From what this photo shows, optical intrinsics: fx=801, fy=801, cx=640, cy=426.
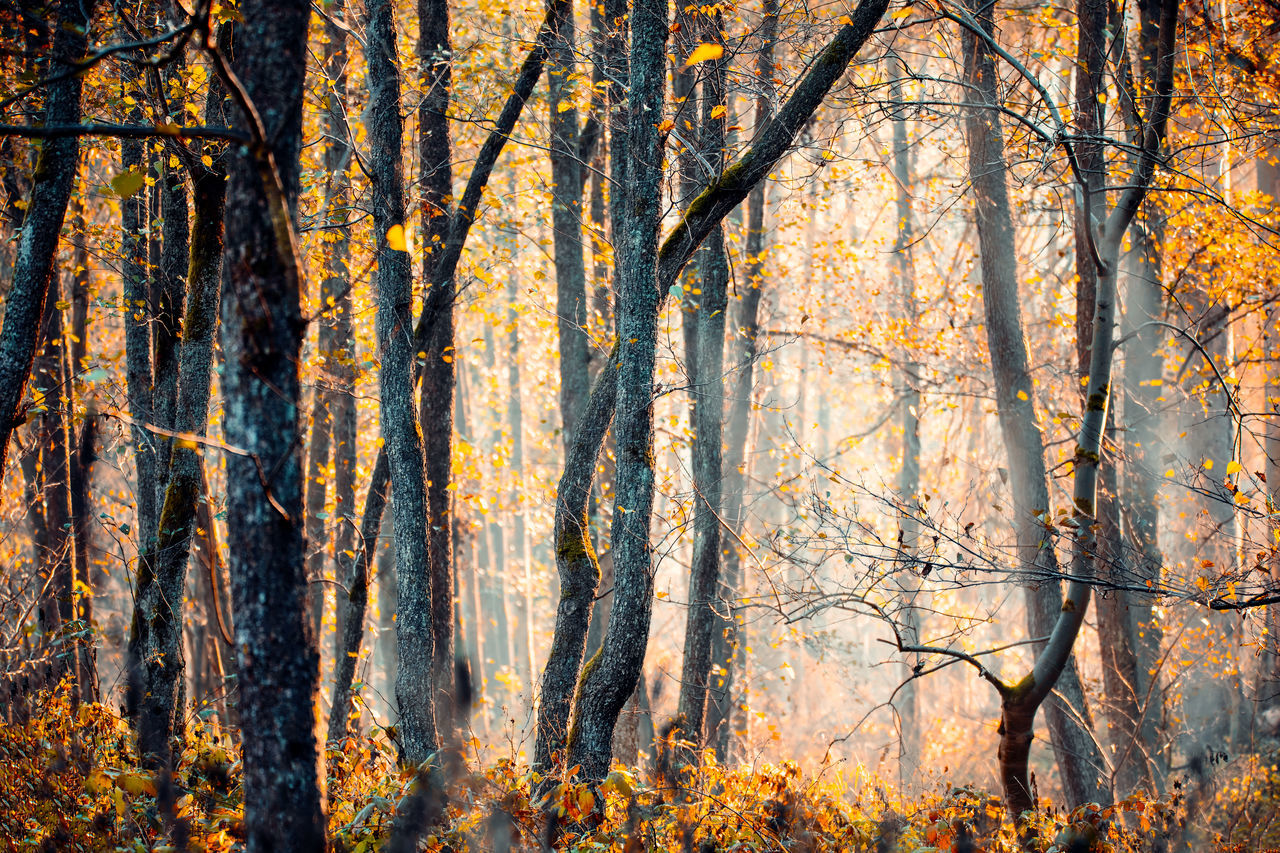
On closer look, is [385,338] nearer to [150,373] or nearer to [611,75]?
[611,75]

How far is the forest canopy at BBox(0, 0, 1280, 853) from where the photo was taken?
3312 millimetres

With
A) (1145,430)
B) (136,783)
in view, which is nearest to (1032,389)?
(1145,430)

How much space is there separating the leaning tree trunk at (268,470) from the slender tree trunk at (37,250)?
3.16 meters

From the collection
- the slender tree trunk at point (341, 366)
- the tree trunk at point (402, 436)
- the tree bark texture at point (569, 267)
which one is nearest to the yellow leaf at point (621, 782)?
the tree trunk at point (402, 436)

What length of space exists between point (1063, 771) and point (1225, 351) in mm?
6790

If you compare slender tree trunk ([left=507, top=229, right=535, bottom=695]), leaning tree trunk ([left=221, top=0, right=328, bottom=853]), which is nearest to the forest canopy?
leaning tree trunk ([left=221, top=0, right=328, bottom=853])

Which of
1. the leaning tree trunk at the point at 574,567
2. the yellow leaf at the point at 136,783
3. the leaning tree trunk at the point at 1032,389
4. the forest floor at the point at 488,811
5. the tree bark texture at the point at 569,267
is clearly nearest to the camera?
the yellow leaf at the point at 136,783

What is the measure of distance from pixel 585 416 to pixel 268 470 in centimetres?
353

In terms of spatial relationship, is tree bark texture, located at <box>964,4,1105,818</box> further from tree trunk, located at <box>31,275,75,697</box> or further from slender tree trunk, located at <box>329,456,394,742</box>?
tree trunk, located at <box>31,275,75,697</box>

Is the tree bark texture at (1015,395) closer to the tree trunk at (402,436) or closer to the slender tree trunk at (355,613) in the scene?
the tree trunk at (402,436)

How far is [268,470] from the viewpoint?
2932mm

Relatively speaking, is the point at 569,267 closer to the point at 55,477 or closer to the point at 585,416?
the point at 585,416

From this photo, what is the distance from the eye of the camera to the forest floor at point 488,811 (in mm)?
3766

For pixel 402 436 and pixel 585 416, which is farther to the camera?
pixel 585 416
